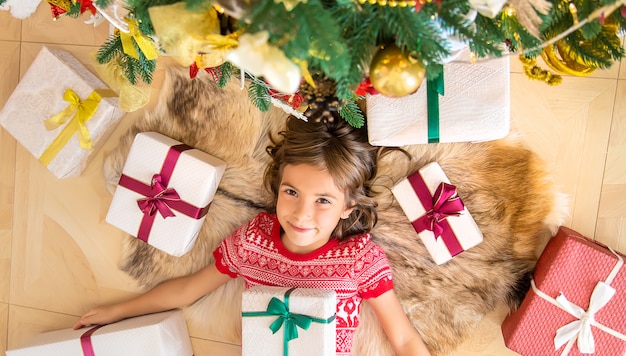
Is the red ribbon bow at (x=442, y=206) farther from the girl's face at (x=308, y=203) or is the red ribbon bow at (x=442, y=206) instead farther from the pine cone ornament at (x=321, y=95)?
the pine cone ornament at (x=321, y=95)

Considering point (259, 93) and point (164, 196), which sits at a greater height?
point (259, 93)

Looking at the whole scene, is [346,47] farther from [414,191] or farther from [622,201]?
[622,201]

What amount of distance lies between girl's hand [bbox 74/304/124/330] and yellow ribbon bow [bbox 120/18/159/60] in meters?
0.98

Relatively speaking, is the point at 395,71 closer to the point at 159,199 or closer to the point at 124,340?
the point at 159,199

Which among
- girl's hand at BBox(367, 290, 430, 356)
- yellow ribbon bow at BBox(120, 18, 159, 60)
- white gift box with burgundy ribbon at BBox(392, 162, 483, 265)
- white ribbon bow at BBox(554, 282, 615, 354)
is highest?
yellow ribbon bow at BBox(120, 18, 159, 60)

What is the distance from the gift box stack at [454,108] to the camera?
1333 millimetres

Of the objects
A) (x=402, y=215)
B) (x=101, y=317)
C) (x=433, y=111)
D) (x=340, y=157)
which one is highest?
(x=433, y=111)

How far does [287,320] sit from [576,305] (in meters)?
0.79

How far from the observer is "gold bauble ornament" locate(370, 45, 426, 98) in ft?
2.83

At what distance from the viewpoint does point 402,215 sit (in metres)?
1.63

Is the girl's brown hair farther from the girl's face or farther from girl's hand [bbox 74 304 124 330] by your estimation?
girl's hand [bbox 74 304 124 330]

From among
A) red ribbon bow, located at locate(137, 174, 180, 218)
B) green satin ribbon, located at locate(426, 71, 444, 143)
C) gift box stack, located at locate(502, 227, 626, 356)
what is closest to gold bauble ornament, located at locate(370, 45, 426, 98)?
green satin ribbon, located at locate(426, 71, 444, 143)

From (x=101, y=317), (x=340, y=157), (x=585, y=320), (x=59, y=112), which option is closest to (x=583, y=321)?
(x=585, y=320)

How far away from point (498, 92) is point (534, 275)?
1.87ft
